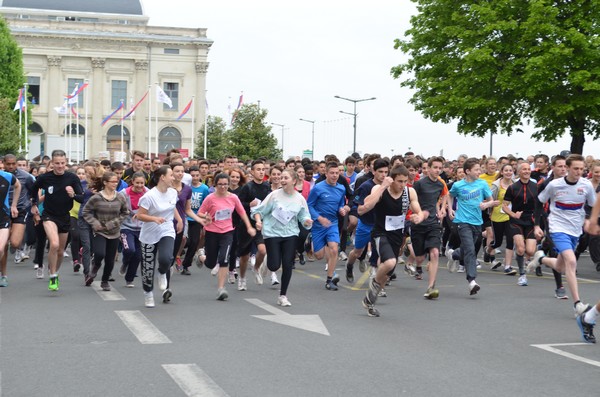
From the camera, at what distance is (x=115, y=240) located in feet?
44.2

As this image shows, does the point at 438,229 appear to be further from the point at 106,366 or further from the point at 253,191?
the point at 106,366

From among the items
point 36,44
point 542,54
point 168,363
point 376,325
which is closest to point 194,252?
point 376,325

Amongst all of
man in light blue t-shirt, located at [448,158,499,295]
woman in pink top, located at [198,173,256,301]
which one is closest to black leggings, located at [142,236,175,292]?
woman in pink top, located at [198,173,256,301]

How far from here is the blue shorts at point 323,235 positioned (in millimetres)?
14219

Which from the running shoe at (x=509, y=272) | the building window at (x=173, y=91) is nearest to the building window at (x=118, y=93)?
the building window at (x=173, y=91)

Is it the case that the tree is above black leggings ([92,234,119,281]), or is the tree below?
above

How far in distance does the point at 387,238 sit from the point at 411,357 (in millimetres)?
3324

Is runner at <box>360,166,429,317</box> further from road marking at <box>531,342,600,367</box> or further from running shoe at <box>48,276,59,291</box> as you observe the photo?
running shoe at <box>48,276,59,291</box>

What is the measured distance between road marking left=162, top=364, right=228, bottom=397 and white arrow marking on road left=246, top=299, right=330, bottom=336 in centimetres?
220

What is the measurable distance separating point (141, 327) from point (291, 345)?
5.98ft

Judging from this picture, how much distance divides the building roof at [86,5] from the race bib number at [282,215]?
8245 cm

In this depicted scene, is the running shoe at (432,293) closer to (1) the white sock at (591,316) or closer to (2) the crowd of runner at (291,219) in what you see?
(2) the crowd of runner at (291,219)

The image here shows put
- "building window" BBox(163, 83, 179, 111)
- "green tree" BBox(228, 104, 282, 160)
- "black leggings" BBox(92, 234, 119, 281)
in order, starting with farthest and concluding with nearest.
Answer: "building window" BBox(163, 83, 179, 111)
"green tree" BBox(228, 104, 282, 160)
"black leggings" BBox(92, 234, 119, 281)

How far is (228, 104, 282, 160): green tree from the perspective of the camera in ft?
194
